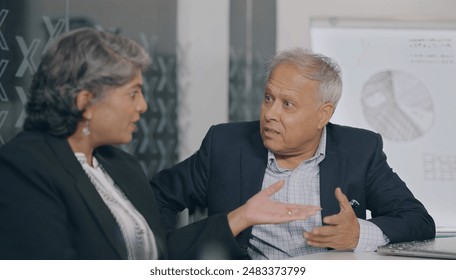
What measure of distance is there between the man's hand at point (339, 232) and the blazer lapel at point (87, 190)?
481 millimetres

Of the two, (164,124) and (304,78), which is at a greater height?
(304,78)

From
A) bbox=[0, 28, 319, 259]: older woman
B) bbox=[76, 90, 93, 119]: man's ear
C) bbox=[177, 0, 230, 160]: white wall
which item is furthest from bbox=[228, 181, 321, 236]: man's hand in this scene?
bbox=[177, 0, 230, 160]: white wall

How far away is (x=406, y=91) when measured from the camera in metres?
2.89

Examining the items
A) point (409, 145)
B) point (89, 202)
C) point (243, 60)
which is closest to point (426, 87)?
point (409, 145)

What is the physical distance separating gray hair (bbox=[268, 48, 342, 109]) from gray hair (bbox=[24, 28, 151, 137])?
25.9 inches

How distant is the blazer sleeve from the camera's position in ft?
6.28

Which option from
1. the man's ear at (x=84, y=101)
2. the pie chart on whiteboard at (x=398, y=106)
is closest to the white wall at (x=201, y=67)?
the pie chart on whiteboard at (x=398, y=106)

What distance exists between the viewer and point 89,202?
4.91ft

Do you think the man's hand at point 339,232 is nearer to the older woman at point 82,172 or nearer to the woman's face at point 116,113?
the older woman at point 82,172

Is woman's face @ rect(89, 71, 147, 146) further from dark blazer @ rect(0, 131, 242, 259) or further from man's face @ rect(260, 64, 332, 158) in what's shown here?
man's face @ rect(260, 64, 332, 158)

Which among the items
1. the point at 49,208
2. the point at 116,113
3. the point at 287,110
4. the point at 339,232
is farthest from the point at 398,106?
the point at 49,208

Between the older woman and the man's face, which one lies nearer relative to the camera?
the older woman
